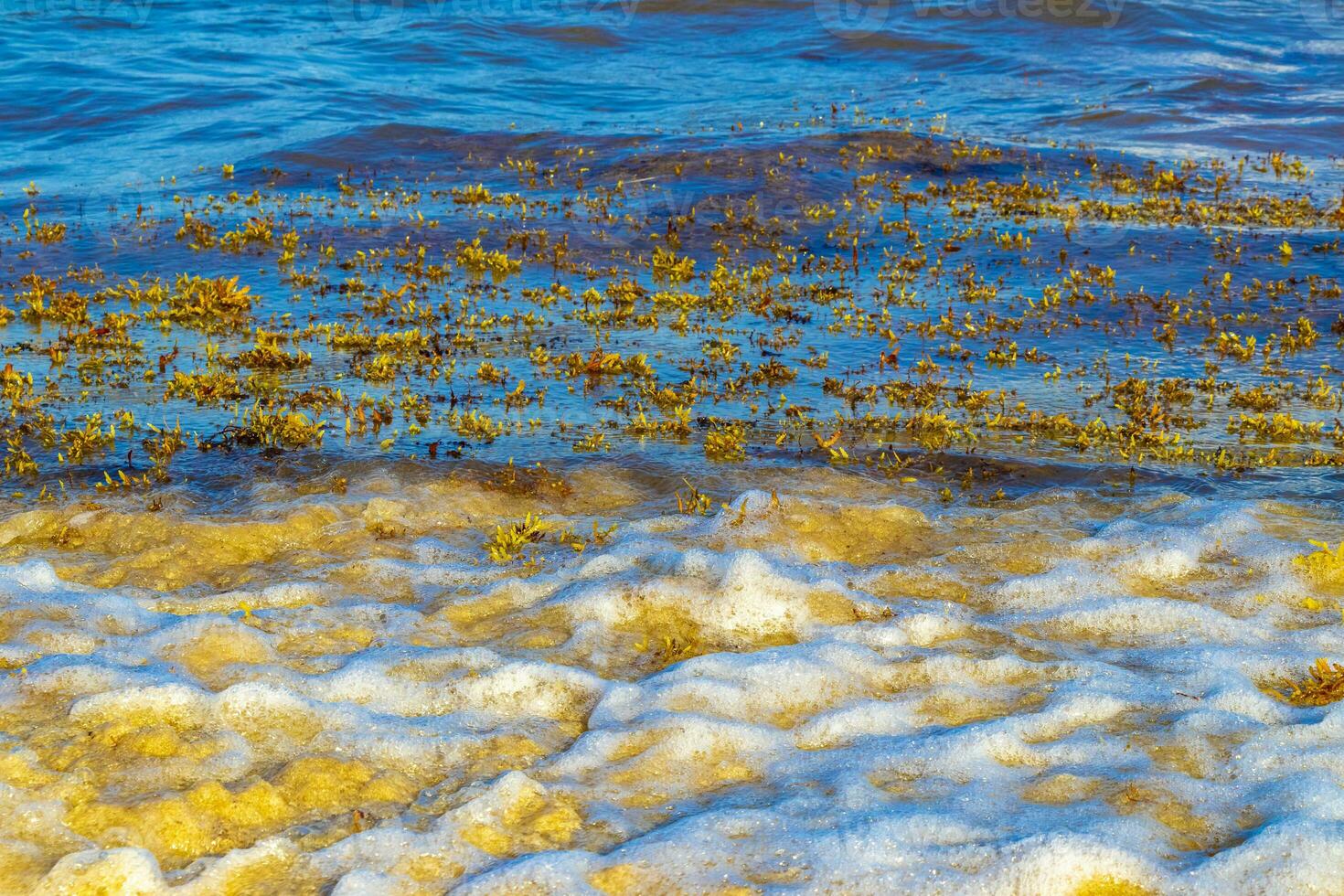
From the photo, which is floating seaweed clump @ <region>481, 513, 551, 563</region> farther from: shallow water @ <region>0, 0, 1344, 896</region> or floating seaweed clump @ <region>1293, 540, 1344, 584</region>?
floating seaweed clump @ <region>1293, 540, 1344, 584</region>

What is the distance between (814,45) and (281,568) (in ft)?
86.8

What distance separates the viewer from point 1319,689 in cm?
574

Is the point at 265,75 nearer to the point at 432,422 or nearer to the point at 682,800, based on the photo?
the point at 432,422

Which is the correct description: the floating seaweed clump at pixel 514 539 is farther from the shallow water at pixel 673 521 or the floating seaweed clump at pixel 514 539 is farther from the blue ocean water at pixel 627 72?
the blue ocean water at pixel 627 72

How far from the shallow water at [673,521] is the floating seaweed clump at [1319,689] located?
3 centimetres

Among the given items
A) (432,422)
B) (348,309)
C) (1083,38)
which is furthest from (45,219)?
(1083,38)

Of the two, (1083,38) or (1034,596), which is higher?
(1083,38)

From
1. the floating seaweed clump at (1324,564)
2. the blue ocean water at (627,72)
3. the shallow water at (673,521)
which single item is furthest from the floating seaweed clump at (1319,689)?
the blue ocean water at (627,72)

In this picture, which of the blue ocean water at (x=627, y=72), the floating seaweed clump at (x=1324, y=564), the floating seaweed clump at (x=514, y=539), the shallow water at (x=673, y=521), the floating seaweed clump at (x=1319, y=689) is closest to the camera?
the shallow water at (x=673, y=521)

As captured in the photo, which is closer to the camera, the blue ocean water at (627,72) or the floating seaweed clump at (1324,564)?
the floating seaweed clump at (1324,564)

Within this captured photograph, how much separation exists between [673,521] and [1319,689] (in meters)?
3.62

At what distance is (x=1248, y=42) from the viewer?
30.1 meters

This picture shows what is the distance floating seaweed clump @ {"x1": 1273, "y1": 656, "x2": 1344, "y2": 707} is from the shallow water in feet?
0.09

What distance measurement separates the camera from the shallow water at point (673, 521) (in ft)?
15.5
